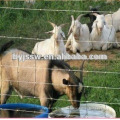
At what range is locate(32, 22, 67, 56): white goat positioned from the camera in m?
8.72

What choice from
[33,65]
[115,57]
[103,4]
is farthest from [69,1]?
[33,65]

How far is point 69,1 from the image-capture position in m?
11.8

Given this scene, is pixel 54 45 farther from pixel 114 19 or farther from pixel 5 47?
pixel 114 19

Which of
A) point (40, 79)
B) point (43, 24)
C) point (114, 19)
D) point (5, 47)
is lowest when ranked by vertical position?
point (40, 79)

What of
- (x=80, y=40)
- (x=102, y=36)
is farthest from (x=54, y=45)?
(x=102, y=36)

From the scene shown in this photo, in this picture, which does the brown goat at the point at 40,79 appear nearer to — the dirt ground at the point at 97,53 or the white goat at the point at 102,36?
the dirt ground at the point at 97,53

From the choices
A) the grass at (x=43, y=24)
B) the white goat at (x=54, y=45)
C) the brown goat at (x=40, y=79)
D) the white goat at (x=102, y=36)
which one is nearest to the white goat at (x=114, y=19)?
the grass at (x=43, y=24)

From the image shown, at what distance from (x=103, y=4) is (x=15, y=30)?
2.77 metres

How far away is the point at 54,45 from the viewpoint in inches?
349

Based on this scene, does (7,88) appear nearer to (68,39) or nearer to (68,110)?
(68,110)

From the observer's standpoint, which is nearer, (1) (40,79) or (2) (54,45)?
(1) (40,79)

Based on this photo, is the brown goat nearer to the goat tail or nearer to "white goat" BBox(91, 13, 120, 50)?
the goat tail

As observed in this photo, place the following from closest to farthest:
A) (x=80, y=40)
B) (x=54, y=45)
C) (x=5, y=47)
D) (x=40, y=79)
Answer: (x=40, y=79)
(x=5, y=47)
(x=54, y=45)
(x=80, y=40)

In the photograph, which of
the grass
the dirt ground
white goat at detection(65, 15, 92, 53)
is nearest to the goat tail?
the grass
